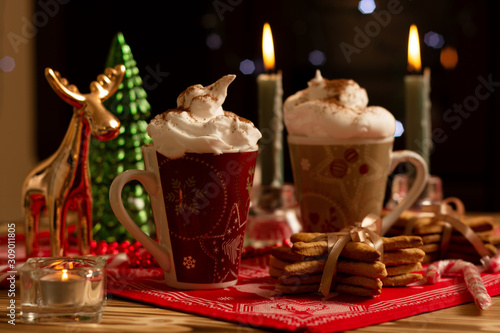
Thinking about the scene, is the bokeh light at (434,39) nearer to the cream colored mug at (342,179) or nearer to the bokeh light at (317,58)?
the bokeh light at (317,58)

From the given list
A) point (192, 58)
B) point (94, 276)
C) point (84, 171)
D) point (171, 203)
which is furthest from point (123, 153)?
point (192, 58)

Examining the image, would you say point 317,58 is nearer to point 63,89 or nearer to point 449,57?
point 449,57

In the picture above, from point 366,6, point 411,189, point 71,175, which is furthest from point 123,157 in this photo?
point 366,6

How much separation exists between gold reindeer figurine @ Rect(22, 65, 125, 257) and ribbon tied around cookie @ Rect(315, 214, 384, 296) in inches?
16.8

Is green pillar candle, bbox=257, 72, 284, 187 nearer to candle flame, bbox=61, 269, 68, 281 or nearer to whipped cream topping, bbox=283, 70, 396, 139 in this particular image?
whipped cream topping, bbox=283, 70, 396, 139

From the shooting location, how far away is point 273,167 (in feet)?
4.82

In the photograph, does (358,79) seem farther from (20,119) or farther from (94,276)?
(94,276)

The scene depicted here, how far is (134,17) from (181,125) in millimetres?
2572

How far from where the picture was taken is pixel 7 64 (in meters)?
3.45

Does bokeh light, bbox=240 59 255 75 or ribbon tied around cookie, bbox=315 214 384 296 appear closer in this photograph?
ribbon tied around cookie, bbox=315 214 384 296

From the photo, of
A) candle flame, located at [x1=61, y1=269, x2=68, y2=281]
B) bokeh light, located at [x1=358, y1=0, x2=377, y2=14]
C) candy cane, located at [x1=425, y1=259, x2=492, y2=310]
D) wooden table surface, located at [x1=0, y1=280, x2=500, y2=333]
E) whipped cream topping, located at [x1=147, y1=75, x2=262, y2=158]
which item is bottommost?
wooden table surface, located at [x1=0, y1=280, x2=500, y2=333]

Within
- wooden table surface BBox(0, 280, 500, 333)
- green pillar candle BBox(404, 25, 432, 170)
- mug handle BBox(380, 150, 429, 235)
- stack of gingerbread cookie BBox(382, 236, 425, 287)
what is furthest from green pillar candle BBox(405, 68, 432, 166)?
wooden table surface BBox(0, 280, 500, 333)

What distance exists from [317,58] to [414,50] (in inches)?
78.2

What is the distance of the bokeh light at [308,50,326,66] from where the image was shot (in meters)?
3.47
